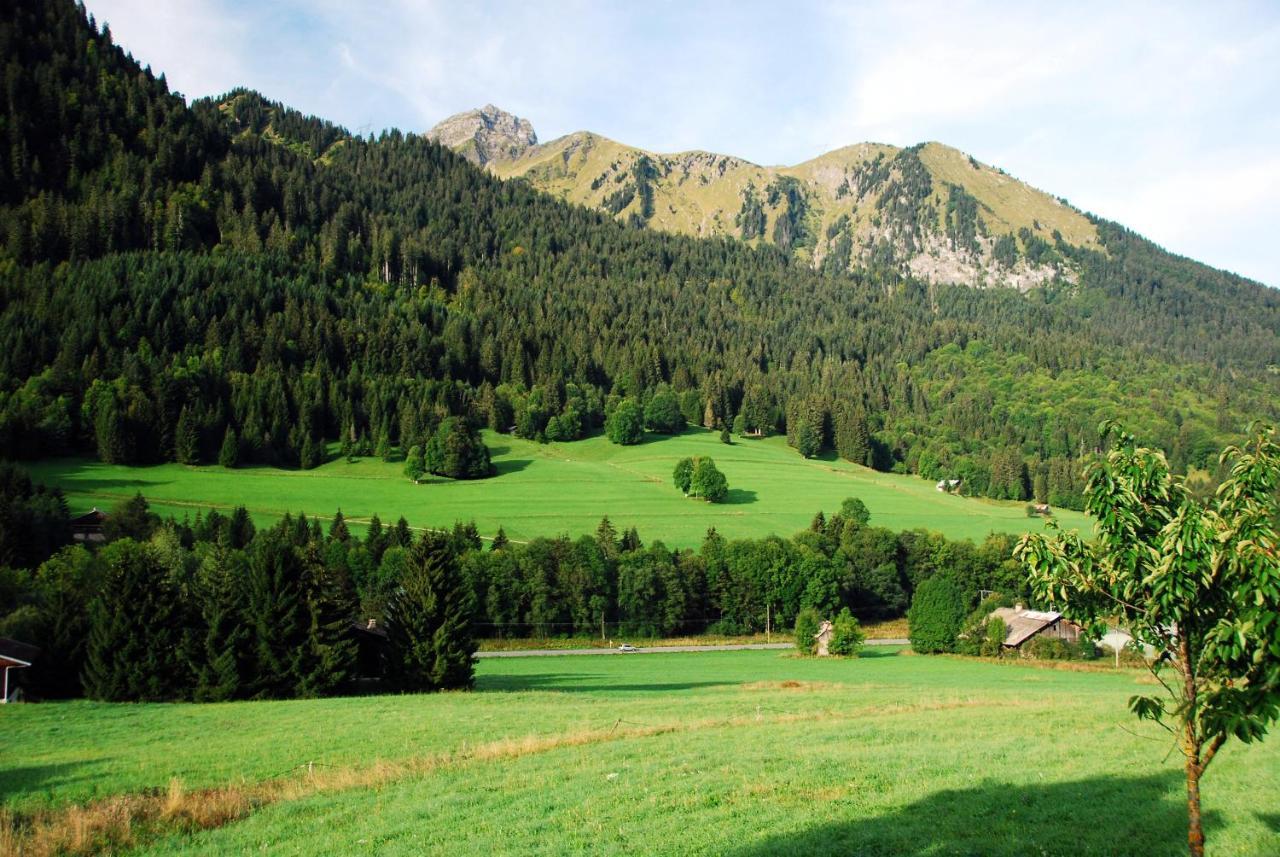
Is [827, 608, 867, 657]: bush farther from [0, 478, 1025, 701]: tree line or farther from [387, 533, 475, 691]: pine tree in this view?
[387, 533, 475, 691]: pine tree

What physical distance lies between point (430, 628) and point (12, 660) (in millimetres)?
19519

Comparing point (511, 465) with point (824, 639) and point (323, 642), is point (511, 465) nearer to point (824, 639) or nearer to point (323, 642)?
point (824, 639)

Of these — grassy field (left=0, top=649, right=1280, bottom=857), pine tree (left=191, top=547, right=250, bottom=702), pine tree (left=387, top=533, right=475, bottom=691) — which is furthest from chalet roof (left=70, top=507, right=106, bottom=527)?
pine tree (left=387, top=533, right=475, bottom=691)

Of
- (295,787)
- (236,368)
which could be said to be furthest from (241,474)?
(295,787)

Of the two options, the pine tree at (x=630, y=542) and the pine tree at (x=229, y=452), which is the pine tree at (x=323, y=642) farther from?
the pine tree at (x=229, y=452)

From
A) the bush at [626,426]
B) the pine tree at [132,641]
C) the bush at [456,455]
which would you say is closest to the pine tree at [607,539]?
the bush at [456,455]

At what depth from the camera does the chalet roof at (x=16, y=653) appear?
38.8 m

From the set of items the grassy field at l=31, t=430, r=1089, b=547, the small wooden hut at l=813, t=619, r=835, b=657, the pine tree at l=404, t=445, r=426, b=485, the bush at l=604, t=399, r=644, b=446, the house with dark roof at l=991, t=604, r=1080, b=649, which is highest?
the bush at l=604, t=399, r=644, b=446

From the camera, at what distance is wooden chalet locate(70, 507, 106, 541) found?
80938mm

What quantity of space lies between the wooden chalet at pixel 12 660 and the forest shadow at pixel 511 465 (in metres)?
79.1

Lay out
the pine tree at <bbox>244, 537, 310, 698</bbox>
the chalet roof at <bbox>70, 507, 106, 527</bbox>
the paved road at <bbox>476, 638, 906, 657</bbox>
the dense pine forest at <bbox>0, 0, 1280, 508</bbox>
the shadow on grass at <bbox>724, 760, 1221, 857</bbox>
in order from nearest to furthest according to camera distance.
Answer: the shadow on grass at <bbox>724, 760, 1221, 857</bbox> → the pine tree at <bbox>244, 537, 310, 698</bbox> → the paved road at <bbox>476, 638, 906, 657</bbox> → the chalet roof at <bbox>70, 507, 106, 527</bbox> → the dense pine forest at <bbox>0, 0, 1280, 508</bbox>

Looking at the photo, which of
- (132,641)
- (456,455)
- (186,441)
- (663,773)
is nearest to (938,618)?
(663,773)

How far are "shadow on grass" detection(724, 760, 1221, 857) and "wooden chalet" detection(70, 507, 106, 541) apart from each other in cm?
8739

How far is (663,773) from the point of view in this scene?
19453mm
